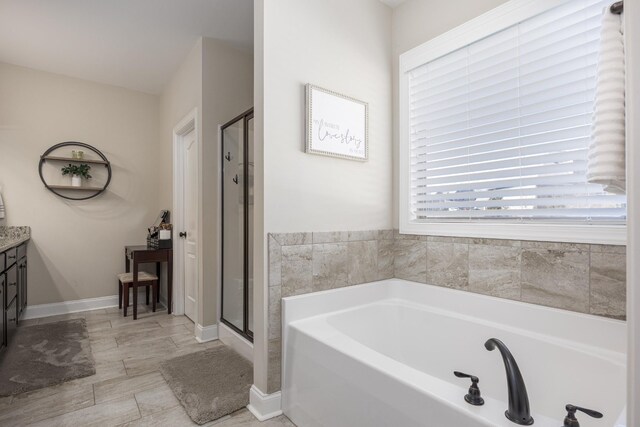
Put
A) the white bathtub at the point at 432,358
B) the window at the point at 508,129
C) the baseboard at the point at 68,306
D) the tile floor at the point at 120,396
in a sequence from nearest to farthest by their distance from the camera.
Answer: the white bathtub at the point at 432,358 → the window at the point at 508,129 → the tile floor at the point at 120,396 → the baseboard at the point at 68,306

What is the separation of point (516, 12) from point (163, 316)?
159 inches

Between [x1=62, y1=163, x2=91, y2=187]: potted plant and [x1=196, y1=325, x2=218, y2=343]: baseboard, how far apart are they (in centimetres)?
226

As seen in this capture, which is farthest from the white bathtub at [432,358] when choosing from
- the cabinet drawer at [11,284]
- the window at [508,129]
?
the cabinet drawer at [11,284]

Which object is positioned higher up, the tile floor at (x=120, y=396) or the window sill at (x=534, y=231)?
the window sill at (x=534, y=231)

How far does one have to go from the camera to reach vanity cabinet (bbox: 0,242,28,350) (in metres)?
2.47

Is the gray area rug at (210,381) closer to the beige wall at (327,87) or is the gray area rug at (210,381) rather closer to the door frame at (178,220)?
the beige wall at (327,87)

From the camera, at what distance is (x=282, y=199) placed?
1.91 metres

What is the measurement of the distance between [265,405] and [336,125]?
1.69m

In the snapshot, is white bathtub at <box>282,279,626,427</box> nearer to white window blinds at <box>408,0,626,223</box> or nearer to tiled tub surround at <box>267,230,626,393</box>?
tiled tub surround at <box>267,230,626,393</box>

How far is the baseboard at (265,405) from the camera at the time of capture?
6.07 feet

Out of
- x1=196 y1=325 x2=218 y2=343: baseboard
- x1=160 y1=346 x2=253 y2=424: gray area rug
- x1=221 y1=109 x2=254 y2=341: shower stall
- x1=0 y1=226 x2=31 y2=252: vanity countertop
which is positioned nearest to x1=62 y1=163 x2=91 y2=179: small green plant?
x1=0 y1=226 x2=31 y2=252: vanity countertop

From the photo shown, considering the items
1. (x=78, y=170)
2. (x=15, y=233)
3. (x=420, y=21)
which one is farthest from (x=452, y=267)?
(x=15, y=233)

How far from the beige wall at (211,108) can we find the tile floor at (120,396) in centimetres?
48

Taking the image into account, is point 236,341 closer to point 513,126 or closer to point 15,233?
point 513,126
